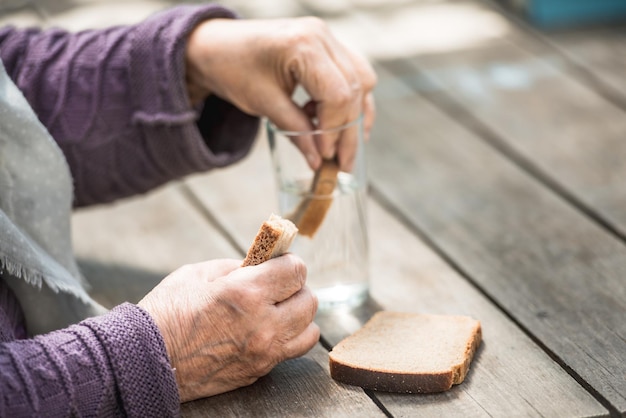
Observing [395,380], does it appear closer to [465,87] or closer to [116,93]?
[116,93]

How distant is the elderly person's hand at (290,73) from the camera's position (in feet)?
4.23

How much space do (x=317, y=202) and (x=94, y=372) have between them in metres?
0.39

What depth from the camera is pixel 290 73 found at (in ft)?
4.36

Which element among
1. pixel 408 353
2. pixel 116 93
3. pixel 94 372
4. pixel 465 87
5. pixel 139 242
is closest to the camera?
pixel 94 372

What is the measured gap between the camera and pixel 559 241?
146 centimetres

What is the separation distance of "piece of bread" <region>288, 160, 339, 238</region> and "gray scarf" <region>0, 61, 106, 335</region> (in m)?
0.28

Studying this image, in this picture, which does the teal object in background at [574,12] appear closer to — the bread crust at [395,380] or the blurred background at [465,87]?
the blurred background at [465,87]

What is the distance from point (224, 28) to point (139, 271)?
1.23 ft

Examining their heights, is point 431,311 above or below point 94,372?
below

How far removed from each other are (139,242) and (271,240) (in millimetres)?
543

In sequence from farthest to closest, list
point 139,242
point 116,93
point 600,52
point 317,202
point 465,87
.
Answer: point 600,52 < point 465,87 < point 139,242 < point 116,93 < point 317,202

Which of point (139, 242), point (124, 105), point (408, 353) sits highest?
point (124, 105)

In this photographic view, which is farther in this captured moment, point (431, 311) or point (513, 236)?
point (513, 236)

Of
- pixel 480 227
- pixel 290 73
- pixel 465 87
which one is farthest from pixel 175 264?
pixel 465 87
